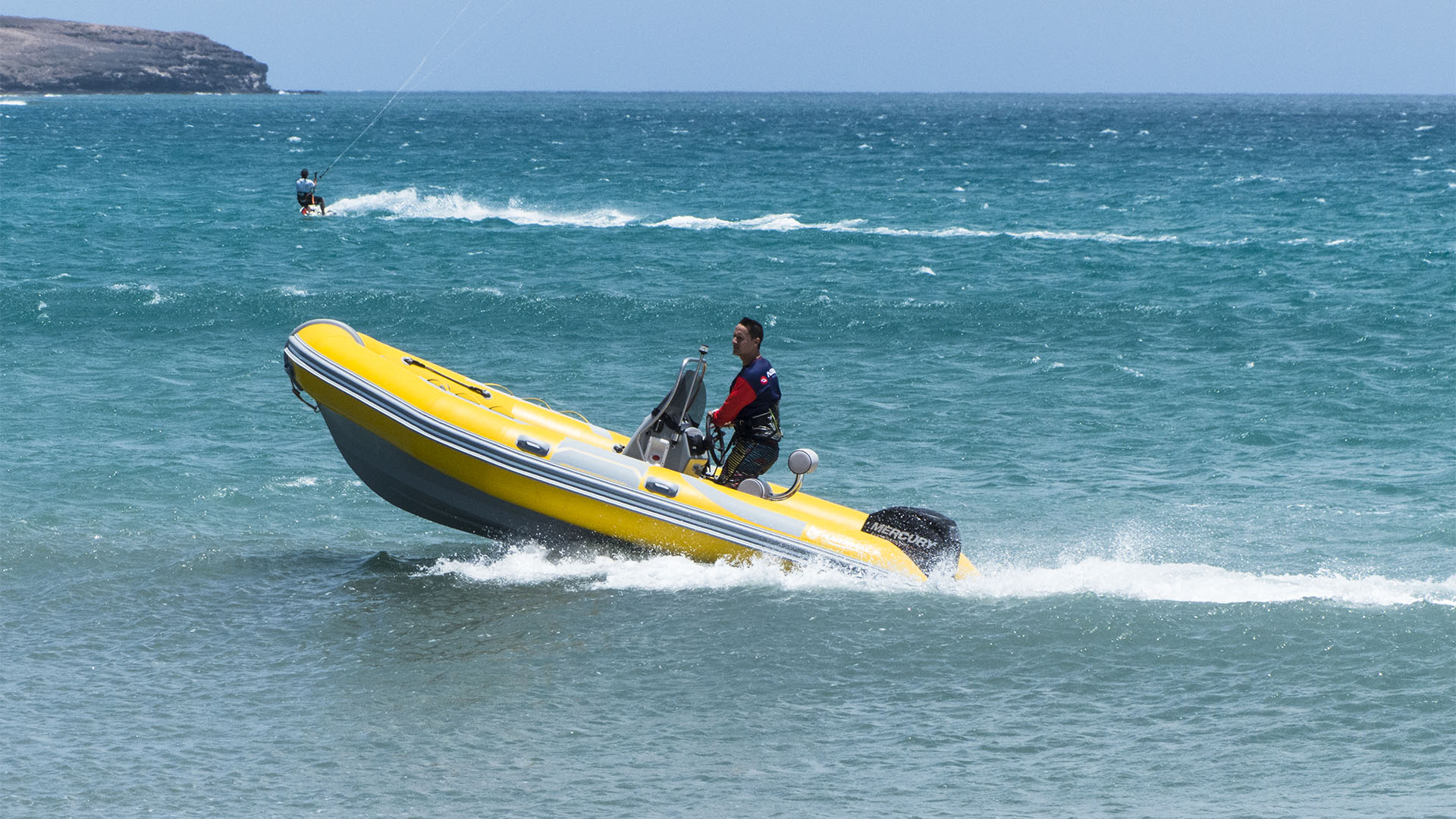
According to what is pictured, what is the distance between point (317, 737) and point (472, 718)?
2.27ft

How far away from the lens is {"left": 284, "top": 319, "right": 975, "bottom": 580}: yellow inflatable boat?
863 centimetres

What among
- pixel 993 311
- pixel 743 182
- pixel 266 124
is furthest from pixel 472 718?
pixel 266 124

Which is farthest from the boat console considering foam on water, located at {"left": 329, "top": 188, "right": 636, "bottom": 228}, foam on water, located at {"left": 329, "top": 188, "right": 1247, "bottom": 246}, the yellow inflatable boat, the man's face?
foam on water, located at {"left": 329, "top": 188, "right": 636, "bottom": 228}

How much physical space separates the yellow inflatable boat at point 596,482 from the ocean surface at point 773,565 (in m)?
0.20

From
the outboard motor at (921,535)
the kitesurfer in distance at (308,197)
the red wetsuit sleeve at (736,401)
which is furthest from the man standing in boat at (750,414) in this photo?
the kitesurfer in distance at (308,197)

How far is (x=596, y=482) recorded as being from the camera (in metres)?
8.64

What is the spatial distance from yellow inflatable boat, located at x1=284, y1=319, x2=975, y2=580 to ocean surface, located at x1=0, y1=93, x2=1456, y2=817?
0.20 metres

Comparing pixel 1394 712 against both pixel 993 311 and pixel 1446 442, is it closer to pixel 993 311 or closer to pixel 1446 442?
pixel 1446 442

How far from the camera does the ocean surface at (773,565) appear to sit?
6285 mm

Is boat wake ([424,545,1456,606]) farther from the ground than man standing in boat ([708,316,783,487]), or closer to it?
closer to it

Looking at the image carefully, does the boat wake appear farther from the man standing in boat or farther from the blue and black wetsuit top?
the blue and black wetsuit top

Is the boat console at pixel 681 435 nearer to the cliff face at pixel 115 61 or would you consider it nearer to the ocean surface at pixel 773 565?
the ocean surface at pixel 773 565

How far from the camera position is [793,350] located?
17.1 m

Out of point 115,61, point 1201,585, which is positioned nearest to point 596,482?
point 1201,585
